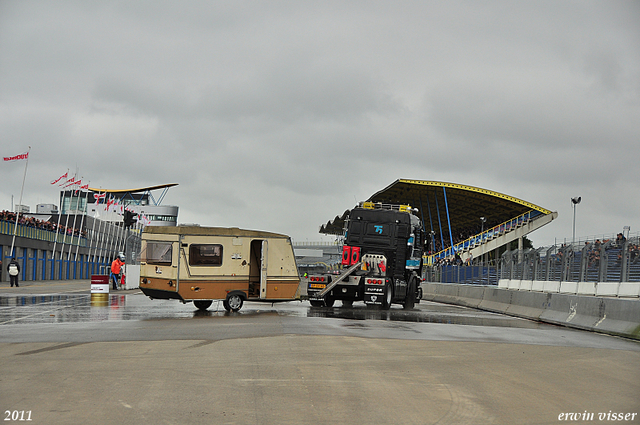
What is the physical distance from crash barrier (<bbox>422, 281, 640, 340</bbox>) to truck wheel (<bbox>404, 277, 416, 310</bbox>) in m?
3.05

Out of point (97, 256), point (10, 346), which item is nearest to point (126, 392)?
point (10, 346)

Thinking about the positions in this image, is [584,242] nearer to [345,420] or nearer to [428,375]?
[428,375]

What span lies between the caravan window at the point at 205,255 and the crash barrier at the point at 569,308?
32.6ft

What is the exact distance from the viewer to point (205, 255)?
20.7 m

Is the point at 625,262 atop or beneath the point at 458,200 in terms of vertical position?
beneath

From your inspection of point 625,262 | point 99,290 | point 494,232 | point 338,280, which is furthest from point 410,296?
Answer: point 494,232

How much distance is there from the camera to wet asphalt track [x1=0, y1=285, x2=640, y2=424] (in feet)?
23.8

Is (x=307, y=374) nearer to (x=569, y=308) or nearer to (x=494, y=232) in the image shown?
(x=569, y=308)

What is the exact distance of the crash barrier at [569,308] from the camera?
52.7 feet

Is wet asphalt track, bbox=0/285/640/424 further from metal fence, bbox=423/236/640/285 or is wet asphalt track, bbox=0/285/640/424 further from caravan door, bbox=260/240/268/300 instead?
metal fence, bbox=423/236/640/285

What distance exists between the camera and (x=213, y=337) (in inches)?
535

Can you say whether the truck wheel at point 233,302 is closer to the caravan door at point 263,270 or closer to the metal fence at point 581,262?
the caravan door at point 263,270

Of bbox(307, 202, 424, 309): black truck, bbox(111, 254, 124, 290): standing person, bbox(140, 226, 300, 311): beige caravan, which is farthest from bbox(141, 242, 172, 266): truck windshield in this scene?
bbox(111, 254, 124, 290): standing person

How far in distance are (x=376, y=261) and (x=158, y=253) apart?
7.60 m
